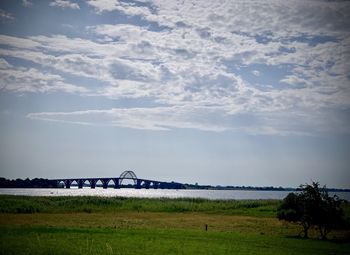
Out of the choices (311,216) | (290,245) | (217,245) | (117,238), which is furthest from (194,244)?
(311,216)

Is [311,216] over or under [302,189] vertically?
under

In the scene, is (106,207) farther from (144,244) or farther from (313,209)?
(144,244)

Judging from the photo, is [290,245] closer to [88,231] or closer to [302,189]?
[302,189]

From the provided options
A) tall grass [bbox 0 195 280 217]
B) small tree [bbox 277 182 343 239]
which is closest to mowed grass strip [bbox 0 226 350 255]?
small tree [bbox 277 182 343 239]

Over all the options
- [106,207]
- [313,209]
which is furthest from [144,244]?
[106,207]

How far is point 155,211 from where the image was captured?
262ft

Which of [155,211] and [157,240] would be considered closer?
[157,240]

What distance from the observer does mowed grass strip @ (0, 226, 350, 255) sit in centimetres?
2678

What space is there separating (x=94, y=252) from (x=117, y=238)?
7767 millimetres

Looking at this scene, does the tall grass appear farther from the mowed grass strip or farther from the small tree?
the mowed grass strip

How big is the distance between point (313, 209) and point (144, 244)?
2247 centimetres

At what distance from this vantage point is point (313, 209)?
44000mm

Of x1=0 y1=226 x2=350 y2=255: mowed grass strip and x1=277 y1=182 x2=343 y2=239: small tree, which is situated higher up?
x1=277 y1=182 x2=343 y2=239: small tree

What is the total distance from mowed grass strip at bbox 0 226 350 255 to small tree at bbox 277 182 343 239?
19.9 feet
